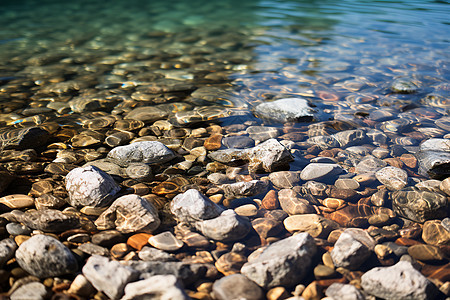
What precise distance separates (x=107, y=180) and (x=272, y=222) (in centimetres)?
140

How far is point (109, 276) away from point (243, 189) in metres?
1.33

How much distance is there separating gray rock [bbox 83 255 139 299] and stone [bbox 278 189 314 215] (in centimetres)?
131

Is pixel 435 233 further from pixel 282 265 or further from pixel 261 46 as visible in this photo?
pixel 261 46

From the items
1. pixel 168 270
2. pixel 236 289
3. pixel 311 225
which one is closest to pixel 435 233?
pixel 311 225

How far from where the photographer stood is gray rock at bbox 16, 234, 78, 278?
85.3 inches

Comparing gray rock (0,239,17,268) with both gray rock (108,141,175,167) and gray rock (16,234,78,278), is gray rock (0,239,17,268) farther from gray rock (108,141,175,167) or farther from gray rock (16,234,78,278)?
gray rock (108,141,175,167)

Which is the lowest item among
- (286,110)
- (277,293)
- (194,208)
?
(277,293)

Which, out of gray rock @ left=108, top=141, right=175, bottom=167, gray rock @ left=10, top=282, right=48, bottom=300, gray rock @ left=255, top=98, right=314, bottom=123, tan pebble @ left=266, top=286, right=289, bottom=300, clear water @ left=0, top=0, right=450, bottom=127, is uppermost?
clear water @ left=0, top=0, right=450, bottom=127

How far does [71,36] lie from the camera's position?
8.50 metres

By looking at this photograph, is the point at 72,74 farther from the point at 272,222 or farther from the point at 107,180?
the point at 272,222

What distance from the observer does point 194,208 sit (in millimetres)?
2617

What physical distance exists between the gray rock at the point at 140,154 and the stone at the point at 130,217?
0.81m

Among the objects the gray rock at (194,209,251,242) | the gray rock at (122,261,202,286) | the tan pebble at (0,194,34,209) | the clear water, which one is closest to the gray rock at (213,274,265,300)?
the gray rock at (122,261,202,286)

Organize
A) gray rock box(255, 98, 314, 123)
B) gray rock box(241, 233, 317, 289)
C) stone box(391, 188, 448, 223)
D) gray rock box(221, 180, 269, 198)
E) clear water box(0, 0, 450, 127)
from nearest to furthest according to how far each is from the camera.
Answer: gray rock box(241, 233, 317, 289) < stone box(391, 188, 448, 223) < gray rock box(221, 180, 269, 198) < gray rock box(255, 98, 314, 123) < clear water box(0, 0, 450, 127)
